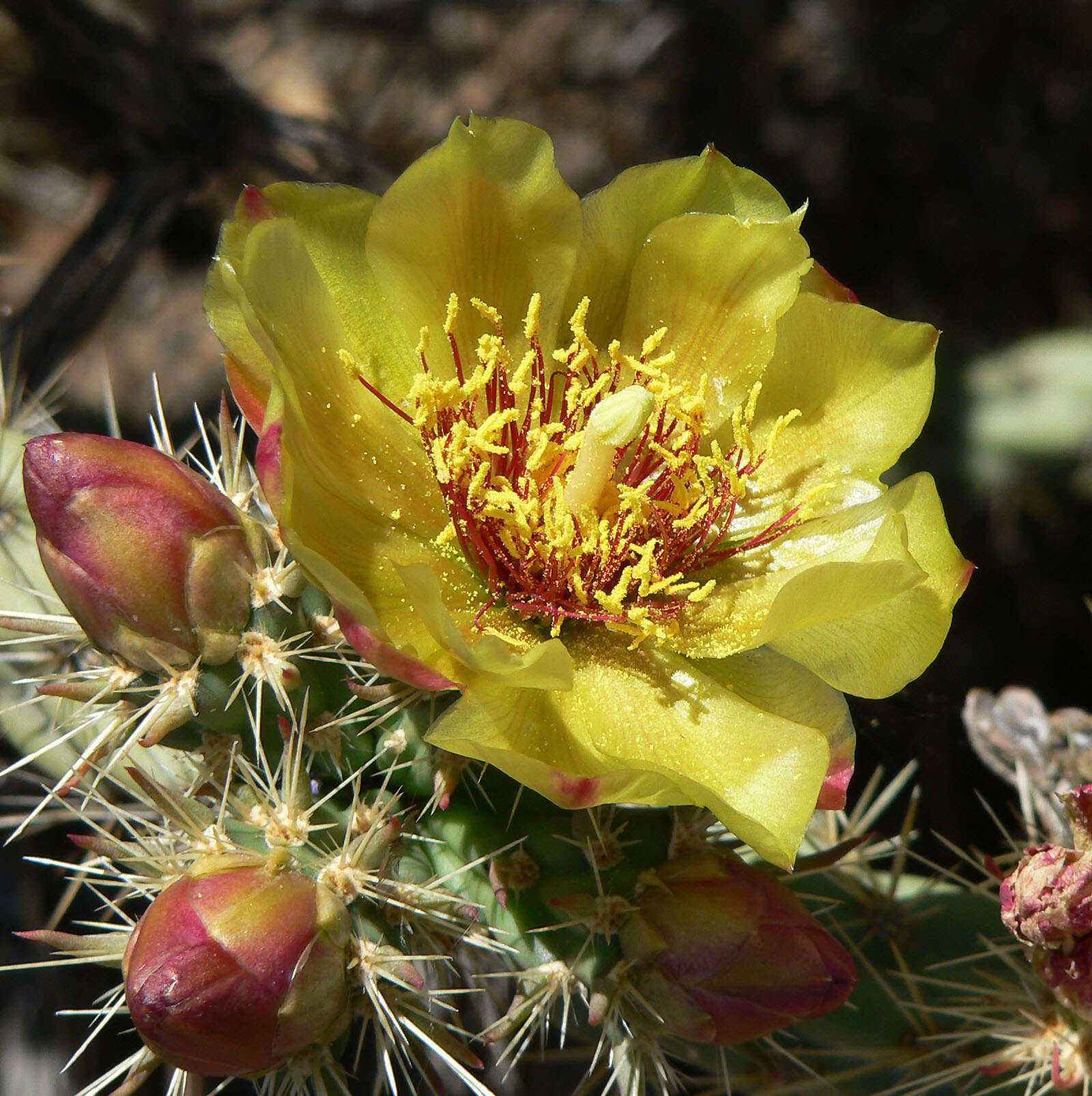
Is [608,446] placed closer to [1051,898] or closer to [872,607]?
[872,607]

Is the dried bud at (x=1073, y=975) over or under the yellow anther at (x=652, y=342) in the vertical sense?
under

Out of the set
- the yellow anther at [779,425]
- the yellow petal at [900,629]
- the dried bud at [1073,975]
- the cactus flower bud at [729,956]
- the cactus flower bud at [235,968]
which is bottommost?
the dried bud at [1073,975]

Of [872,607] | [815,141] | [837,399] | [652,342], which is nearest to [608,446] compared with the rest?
[652,342]

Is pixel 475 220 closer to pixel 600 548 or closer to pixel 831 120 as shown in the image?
pixel 600 548

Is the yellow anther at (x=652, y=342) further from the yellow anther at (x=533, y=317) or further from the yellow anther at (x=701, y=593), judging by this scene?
the yellow anther at (x=701, y=593)

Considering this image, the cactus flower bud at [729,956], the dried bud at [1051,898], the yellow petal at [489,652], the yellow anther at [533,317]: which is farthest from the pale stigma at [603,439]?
the dried bud at [1051,898]

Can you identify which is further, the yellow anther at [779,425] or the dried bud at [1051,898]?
the yellow anther at [779,425]

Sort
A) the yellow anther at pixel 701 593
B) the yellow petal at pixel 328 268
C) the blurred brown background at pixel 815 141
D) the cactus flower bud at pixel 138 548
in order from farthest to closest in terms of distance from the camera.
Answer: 1. the blurred brown background at pixel 815 141
2. the yellow anther at pixel 701 593
3. the yellow petal at pixel 328 268
4. the cactus flower bud at pixel 138 548

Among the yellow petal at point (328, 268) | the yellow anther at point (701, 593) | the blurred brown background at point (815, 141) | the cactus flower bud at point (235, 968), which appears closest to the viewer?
the cactus flower bud at point (235, 968)

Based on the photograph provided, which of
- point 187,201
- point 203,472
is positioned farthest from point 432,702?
point 187,201
